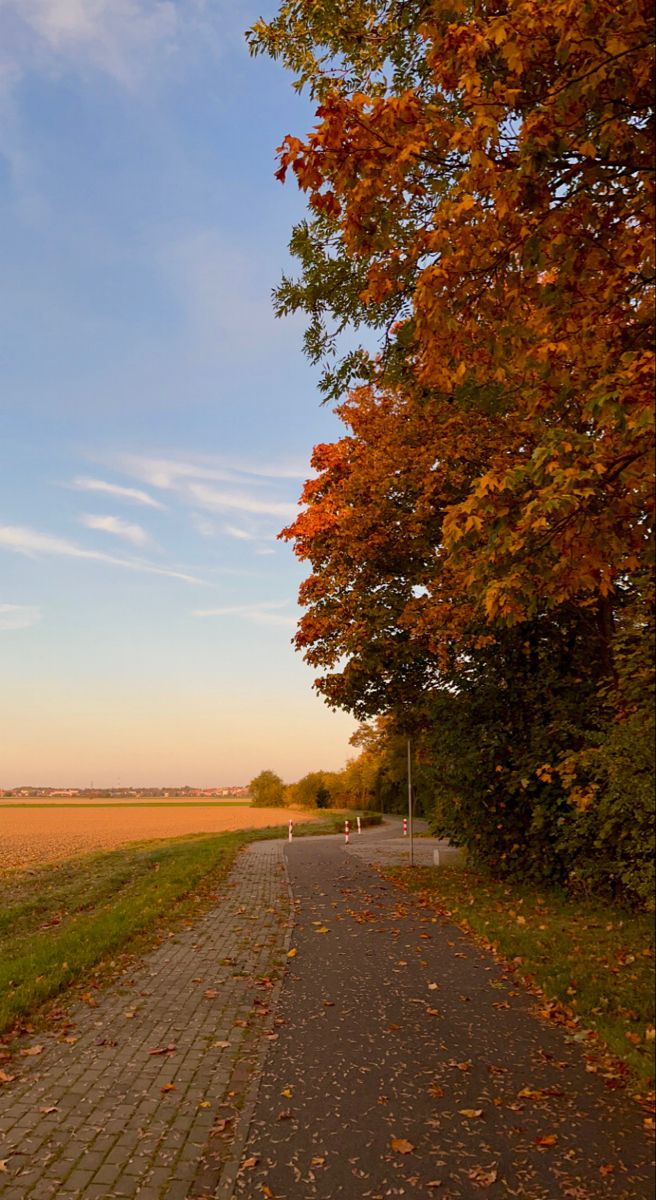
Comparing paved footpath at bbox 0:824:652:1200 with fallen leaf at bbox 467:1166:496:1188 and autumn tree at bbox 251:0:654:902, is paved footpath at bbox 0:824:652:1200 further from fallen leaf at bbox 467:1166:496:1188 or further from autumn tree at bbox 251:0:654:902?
autumn tree at bbox 251:0:654:902

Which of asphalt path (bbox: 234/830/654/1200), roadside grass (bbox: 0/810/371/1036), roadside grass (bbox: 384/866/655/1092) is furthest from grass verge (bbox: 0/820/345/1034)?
roadside grass (bbox: 384/866/655/1092)

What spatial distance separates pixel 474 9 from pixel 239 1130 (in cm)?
781

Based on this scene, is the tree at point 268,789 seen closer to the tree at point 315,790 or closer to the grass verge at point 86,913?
the tree at point 315,790

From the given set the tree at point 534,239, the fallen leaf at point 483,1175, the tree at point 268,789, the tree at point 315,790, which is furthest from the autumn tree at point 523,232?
the tree at point 268,789

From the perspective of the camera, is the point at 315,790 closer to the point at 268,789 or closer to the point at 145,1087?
the point at 268,789

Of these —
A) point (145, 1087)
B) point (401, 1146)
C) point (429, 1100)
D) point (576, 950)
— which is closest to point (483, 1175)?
point (401, 1146)

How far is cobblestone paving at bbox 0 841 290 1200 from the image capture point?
13.9 ft

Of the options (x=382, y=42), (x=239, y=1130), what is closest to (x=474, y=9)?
(x=382, y=42)

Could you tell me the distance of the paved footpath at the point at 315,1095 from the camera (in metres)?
4.20

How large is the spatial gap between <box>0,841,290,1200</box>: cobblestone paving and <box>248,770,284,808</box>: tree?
60.7 meters

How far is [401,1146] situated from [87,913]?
11478mm

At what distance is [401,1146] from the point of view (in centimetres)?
453

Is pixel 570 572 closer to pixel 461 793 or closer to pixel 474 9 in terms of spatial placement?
pixel 474 9

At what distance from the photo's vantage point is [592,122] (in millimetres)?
5590
